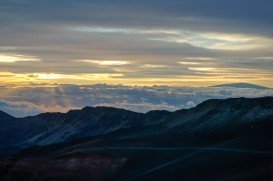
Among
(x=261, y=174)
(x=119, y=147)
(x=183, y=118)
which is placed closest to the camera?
(x=261, y=174)

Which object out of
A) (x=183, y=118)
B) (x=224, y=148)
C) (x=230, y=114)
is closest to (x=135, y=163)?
(x=224, y=148)

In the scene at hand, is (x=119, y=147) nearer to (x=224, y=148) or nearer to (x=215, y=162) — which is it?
(x=224, y=148)

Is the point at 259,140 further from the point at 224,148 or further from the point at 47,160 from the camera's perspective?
the point at 47,160

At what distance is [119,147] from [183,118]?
52.1 metres

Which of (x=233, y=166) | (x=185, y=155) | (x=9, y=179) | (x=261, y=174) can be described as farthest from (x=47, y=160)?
(x=261, y=174)

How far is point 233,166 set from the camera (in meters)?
99.5

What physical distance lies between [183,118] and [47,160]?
70.0 m

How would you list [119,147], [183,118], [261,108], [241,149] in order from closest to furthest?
[241,149]
[119,147]
[261,108]
[183,118]

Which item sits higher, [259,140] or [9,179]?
[259,140]

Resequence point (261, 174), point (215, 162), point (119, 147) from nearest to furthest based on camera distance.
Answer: point (261, 174)
point (215, 162)
point (119, 147)

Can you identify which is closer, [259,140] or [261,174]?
[261,174]

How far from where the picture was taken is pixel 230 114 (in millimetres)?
173000

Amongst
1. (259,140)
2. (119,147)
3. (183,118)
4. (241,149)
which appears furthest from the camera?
(183,118)

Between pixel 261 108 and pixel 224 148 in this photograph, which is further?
pixel 261 108
